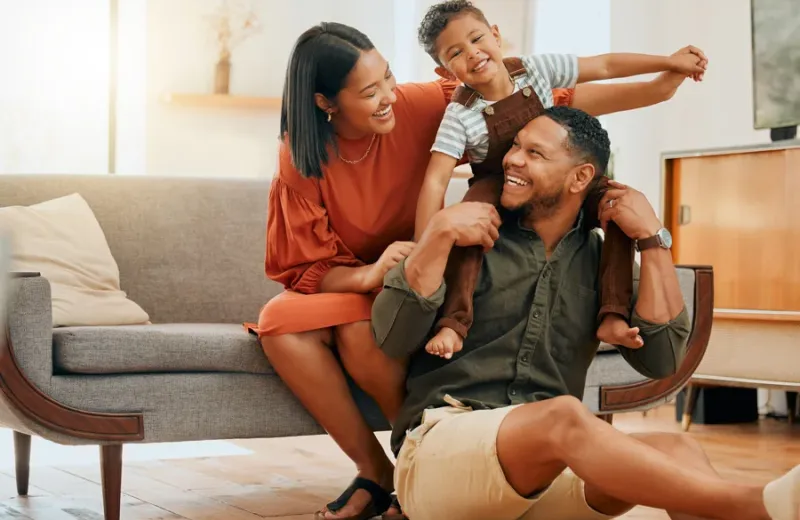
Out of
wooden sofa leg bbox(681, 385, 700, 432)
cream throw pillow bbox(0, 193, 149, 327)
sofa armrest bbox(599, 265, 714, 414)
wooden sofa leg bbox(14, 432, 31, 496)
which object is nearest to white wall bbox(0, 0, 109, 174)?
cream throw pillow bbox(0, 193, 149, 327)

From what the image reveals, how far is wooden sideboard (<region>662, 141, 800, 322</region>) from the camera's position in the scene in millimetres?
3883

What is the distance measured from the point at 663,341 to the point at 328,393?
712 mm

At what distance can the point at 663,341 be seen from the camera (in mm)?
1989

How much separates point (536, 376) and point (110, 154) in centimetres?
385

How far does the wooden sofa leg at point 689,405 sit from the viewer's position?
422cm

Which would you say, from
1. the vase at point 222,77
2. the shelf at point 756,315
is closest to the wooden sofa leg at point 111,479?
the shelf at point 756,315

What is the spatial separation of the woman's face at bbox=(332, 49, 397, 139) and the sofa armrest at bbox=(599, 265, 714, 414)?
3.11ft

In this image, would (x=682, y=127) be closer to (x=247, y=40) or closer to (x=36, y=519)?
(x=247, y=40)

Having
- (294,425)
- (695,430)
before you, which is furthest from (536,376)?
(695,430)

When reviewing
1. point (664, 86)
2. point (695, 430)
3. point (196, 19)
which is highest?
point (196, 19)

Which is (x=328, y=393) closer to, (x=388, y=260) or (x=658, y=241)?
(x=388, y=260)

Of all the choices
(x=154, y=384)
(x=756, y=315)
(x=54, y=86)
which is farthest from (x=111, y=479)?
(x=54, y=86)

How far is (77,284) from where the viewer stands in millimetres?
2797

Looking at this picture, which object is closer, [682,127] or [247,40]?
[682,127]
